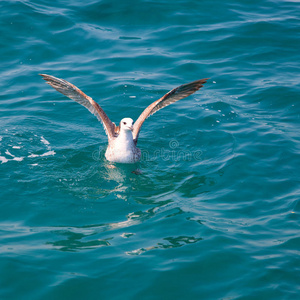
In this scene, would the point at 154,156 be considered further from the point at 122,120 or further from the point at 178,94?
the point at 178,94

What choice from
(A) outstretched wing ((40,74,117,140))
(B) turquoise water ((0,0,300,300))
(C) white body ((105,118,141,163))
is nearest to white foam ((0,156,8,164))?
(B) turquoise water ((0,0,300,300))

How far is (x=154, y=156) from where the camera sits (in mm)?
Answer: 10547

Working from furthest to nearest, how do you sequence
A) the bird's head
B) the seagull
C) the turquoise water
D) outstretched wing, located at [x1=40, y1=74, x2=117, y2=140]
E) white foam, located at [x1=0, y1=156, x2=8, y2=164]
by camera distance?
1. outstretched wing, located at [x1=40, y1=74, x2=117, y2=140]
2. the seagull
3. white foam, located at [x1=0, y1=156, x2=8, y2=164]
4. the bird's head
5. the turquoise water

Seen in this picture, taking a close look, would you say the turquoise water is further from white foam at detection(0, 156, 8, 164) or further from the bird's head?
the bird's head

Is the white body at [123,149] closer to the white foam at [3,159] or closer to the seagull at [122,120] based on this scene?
the seagull at [122,120]

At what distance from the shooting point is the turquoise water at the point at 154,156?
6641 millimetres

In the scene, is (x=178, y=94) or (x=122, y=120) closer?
(x=122, y=120)

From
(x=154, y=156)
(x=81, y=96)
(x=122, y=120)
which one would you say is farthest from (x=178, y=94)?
(x=81, y=96)

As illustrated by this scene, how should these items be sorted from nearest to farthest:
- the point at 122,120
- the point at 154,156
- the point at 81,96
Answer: the point at 122,120 → the point at 81,96 → the point at 154,156

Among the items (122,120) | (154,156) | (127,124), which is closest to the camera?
(127,124)

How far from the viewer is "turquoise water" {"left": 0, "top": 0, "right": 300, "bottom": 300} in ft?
21.8

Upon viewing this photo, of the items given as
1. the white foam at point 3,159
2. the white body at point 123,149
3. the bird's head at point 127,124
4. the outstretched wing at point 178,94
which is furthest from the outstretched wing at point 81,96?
the white foam at point 3,159

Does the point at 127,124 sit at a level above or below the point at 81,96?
below

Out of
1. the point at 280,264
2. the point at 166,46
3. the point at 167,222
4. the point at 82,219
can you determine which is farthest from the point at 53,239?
the point at 166,46
